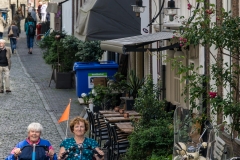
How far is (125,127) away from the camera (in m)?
13.5

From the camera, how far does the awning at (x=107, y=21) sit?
57.8 feet

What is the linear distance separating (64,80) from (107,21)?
650 cm

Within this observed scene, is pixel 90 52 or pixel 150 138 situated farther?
pixel 90 52

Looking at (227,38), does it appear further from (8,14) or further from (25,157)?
(8,14)

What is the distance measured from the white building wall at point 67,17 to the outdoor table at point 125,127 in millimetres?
16623

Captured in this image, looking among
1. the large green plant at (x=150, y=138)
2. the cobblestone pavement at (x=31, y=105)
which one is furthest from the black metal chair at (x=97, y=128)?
the large green plant at (x=150, y=138)

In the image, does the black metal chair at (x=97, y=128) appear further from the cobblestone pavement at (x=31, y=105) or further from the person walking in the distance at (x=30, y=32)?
the person walking in the distance at (x=30, y=32)

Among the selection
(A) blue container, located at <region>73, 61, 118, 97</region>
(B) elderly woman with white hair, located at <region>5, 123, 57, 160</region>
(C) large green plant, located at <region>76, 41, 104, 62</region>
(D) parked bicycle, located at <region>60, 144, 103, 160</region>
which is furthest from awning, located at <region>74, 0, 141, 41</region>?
(D) parked bicycle, located at <region>60, 144, 103, 160</region>

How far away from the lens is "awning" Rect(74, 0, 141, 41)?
17625mm

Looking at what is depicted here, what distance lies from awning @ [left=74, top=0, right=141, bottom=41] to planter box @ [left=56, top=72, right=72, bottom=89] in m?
5.55

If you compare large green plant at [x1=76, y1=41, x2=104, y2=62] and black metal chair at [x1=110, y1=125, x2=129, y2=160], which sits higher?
large green plant at [x1=76, y1=41, x2=104, y2=62]

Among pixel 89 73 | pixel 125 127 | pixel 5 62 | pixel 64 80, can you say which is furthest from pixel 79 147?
pixel 64 80

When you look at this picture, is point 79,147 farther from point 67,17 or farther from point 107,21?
point 67,17

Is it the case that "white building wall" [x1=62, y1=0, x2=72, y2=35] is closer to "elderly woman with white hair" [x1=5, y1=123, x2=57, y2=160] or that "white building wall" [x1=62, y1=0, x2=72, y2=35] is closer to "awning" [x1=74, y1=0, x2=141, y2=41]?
"awning" [x1=74, y1=0, x2=141, y2=41]
